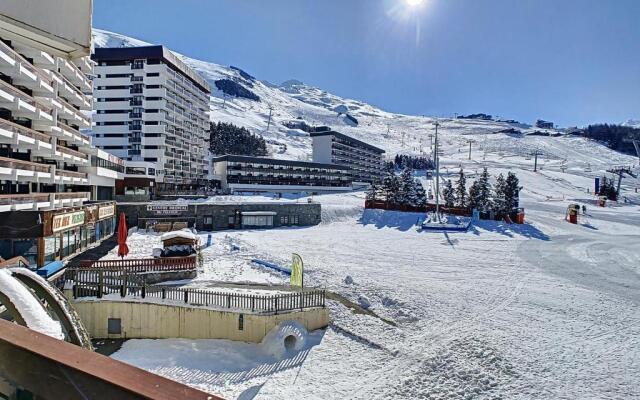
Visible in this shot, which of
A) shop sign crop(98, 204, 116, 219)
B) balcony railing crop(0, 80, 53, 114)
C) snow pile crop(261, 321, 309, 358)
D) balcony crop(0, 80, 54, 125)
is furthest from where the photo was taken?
shop sign crop(98, 204, 116, 219)

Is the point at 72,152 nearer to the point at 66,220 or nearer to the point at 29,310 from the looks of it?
the point at 66,220

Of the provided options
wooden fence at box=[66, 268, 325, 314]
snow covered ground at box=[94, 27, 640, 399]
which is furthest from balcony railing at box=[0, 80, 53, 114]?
wooden fence at box=[66, 268, 325, 314]

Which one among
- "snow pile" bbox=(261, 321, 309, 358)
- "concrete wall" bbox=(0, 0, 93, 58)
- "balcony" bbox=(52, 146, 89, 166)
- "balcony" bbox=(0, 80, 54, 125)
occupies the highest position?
"balcony" bbox=(0, 80, 54, 125)

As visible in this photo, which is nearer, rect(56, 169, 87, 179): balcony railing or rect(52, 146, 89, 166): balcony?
rect(56, 169, 87, 179): balcony railing

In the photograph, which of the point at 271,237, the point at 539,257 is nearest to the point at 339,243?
the point at 271,237

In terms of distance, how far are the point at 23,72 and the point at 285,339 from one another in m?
21.3

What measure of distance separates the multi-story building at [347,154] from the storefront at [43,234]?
288 feet

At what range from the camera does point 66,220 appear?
74.2ft

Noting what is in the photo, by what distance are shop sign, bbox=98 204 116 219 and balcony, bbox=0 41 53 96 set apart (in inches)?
347

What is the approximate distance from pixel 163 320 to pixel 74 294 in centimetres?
378

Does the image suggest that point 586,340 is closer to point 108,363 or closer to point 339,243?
point 108,363

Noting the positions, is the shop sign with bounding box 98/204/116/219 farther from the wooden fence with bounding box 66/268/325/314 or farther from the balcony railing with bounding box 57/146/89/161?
the wooden fence with bounding box 66/268/325/314

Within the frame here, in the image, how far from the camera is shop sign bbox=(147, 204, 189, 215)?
3941 cm

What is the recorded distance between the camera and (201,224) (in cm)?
4191
